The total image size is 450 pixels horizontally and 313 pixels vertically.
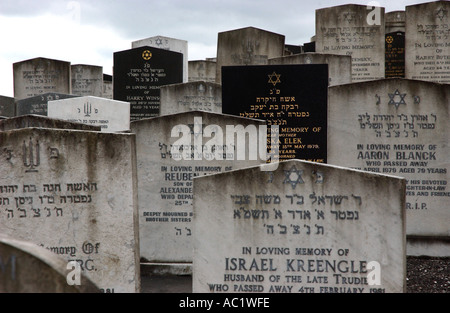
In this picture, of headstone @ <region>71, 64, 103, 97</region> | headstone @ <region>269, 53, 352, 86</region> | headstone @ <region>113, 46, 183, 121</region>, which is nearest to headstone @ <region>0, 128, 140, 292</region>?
headstone @ <region>269, 53, 352, 86</region>

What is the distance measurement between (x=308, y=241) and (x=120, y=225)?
5.14ft

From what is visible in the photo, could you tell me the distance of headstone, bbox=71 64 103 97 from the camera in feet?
61.2

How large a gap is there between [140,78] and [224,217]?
10169 mm

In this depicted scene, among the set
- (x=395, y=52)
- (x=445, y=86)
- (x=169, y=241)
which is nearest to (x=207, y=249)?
(x=169, y=241)

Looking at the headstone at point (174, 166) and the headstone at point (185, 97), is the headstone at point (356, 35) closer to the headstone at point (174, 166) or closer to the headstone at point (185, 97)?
the headstone at point (185, 97)

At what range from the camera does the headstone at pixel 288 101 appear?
7473 mm

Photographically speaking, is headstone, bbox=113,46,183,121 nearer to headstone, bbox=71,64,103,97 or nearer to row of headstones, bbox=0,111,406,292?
headstone, bbox=71,64,103,97

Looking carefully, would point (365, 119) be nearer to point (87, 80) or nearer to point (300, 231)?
point (300, 231)

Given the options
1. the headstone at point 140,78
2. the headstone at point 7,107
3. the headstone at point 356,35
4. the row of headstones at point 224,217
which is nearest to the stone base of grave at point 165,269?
the row of headstones at point 224,217

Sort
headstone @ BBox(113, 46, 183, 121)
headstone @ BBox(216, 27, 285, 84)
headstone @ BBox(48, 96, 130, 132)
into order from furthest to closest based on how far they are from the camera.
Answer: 1. headstone @ BBox(113, 46, 183, 121)
2. headstone @ BBox(216, 27, 285, 84)
3. headstone @ BBox(48, 96, 130, 132)

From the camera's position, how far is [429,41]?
14273mm

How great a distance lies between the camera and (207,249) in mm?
4254

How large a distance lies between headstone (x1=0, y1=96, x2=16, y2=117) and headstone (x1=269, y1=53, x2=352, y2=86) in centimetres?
701
